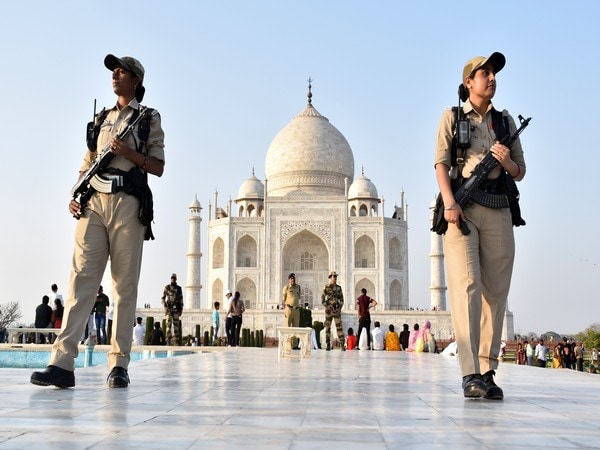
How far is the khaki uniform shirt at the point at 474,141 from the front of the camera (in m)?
4.39

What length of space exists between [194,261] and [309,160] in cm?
774

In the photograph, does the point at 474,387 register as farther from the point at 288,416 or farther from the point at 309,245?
the point at 309,245

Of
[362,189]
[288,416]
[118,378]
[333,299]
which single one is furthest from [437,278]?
[288,416]

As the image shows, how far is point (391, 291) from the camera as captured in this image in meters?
38.9

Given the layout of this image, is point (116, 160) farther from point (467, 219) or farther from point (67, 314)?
point (467, 219)

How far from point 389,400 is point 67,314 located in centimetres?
175

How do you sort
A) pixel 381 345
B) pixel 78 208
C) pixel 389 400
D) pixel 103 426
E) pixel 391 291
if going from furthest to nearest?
pixel 391 291, pixel 381 345, pixel 78 208, pixel 389 400, pixel 103 426

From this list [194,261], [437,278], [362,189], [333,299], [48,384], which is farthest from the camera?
[362,189]

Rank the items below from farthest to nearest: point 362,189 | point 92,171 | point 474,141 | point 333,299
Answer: point 362,189 → point 333,299 → point 92,171 → point 474,141

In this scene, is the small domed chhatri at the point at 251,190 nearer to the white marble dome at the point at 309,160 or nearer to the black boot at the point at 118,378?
the white marble dome at the point at 309,160

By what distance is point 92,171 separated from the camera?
4578 mm

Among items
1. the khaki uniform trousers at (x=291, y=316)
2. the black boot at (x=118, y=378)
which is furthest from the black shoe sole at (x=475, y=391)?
the khaki uniform trousers at (x=291, y=316)

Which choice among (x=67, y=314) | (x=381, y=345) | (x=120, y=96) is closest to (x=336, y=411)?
(x=67, y=314)

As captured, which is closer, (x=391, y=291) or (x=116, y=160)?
(x=116, y=160)
